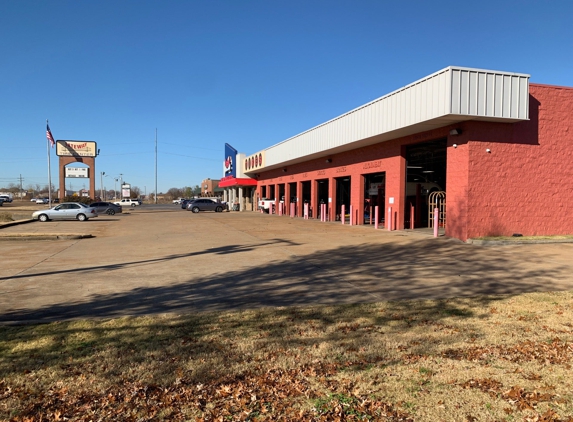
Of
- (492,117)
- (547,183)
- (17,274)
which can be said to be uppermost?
(492,117)

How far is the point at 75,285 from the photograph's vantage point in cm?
849

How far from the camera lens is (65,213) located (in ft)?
107

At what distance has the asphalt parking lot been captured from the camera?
707 centimetres

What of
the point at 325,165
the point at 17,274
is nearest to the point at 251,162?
the point at 325,165

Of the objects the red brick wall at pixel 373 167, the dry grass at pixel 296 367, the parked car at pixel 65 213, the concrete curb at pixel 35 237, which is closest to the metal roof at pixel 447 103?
the red brick wall at pixel 373 167

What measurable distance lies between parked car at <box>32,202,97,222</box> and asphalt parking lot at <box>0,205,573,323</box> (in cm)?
1797

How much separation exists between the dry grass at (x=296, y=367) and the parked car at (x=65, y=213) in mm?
30227

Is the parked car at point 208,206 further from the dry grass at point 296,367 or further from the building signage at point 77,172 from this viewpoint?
the dry grass at point 296,367

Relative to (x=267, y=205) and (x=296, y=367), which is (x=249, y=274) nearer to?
(x=296, y=367)

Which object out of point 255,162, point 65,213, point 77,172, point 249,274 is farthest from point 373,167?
point 77,172

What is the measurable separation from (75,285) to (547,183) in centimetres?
1649

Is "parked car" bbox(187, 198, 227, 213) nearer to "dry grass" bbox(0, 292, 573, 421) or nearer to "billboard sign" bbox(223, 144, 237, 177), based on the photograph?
"billboard sign" bbox(223, 144, 237, 177)

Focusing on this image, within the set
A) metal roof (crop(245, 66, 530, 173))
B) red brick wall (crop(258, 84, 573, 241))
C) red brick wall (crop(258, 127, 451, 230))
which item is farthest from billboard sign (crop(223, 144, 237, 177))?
red brick wall (crop(258, 84, 573, 241))

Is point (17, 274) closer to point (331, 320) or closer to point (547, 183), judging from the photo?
point (331, 320)
